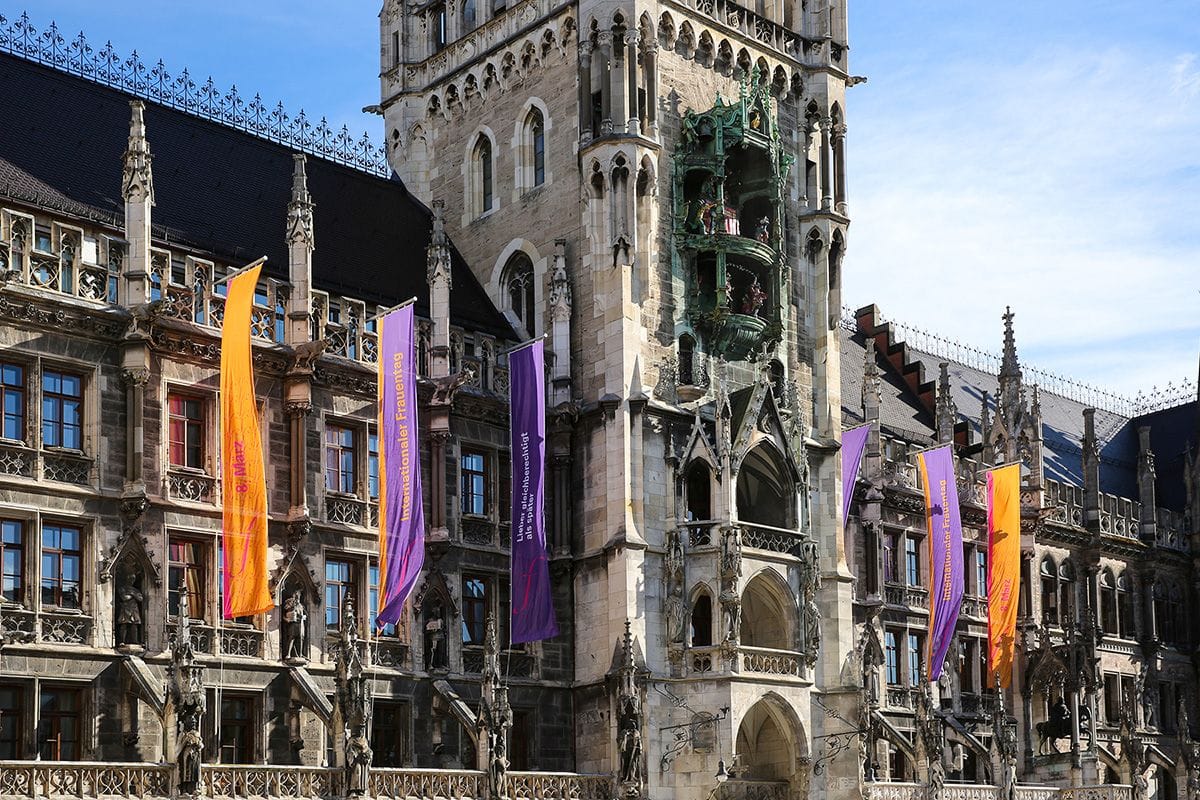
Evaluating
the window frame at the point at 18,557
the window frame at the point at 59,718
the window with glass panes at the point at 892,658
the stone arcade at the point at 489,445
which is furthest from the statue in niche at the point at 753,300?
the window frame at the point at 59,718

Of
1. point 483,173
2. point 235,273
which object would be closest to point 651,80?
point 483,173

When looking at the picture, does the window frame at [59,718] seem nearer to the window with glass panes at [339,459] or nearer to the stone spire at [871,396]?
the window with glass panes at [339,459]

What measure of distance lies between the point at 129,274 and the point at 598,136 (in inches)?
575

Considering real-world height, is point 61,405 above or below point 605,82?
below

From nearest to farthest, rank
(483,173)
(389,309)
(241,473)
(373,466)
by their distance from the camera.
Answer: (241,473) → (389,309) → (373,466) → (483,173)

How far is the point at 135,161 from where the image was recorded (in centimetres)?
4447

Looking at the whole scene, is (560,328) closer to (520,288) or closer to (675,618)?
(520,288)

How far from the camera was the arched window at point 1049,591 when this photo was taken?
69062 mm

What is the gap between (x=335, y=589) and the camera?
1848 inches

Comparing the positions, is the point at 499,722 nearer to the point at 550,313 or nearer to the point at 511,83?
the point at 550,313

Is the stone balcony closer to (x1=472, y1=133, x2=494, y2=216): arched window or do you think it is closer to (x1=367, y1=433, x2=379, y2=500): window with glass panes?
(x1=367, y1=433, x2=379, y2=500): window with glass panes

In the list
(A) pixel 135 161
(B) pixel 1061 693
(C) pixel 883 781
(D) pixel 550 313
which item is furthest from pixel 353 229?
(B) pixel 1061 693

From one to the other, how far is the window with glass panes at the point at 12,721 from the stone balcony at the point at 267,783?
108 inches

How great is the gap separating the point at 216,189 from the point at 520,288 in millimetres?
9228
